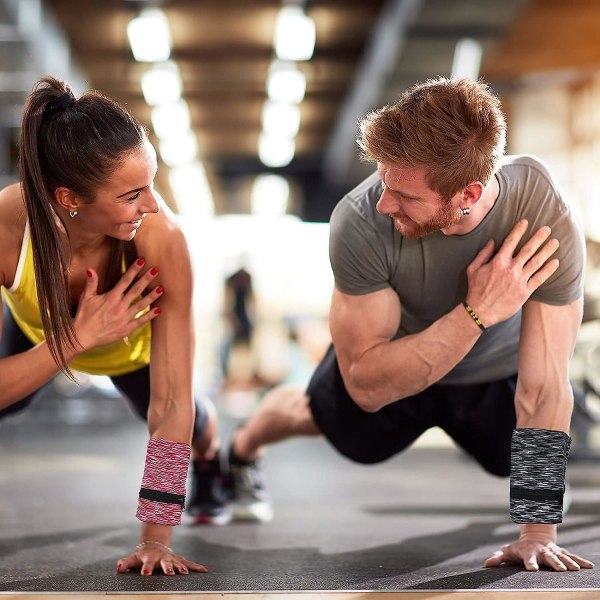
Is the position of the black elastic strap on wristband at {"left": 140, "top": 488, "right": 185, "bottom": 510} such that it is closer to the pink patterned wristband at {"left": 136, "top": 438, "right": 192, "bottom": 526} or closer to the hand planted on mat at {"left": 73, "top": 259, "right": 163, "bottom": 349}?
the pink patterned wristband at {"left": 136, "top": 438, "right": 192, "bottom": 526}

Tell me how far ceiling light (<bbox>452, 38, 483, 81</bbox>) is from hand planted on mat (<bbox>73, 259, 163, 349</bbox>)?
16.8 ft

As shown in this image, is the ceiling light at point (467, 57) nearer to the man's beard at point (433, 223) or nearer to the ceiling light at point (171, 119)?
the ceiling light at point (171, 119)

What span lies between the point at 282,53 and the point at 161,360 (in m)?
6.61

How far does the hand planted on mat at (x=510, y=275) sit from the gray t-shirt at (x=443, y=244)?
4cm

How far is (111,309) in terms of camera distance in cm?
188

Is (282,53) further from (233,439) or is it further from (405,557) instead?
(405,557)

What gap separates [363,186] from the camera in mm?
2018

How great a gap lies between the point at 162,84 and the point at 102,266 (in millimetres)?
7358

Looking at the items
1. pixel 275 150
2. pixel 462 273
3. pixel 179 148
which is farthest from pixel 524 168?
pixel 275 150


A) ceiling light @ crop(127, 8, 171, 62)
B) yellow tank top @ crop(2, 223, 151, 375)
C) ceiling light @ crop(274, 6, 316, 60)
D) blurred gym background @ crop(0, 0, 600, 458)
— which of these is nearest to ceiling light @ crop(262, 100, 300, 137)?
blurred gym background @ crop(0, 0, 600, 458)

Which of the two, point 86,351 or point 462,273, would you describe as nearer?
point 462,273

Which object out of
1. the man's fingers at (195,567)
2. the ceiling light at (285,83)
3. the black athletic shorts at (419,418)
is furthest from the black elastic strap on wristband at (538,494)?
the ceiling light at (285,83)

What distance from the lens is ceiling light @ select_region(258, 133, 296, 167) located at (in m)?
11.9

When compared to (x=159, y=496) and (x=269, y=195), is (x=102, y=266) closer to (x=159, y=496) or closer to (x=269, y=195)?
(x=159, y=496)
